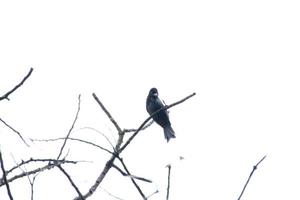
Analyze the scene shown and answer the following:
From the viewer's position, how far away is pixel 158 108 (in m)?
8.92

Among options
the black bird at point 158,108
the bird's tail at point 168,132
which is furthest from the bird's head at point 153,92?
the bird's tail at point 168,132

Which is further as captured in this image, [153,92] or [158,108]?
[153,92]

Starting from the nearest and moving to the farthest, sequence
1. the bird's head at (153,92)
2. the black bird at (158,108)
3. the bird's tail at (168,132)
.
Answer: the bird's tail at (168,132)
the black bird at (158,108)
the bird's head at (153,92)

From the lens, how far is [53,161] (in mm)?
2822

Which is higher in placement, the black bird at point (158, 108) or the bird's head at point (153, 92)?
the bird's head at point (153, 92)

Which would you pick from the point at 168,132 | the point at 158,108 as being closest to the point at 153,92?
the point at 158,108

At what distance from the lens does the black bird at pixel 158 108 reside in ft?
26.9

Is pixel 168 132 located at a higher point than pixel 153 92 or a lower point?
lower

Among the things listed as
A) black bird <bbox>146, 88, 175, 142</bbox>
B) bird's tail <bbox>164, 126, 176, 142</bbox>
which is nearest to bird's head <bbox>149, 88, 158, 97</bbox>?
black bird <bbox>146, 88, 175, 142</bbox>

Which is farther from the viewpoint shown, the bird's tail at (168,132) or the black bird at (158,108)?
the black bird at (158,108)

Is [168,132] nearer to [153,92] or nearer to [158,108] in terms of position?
[158,108]

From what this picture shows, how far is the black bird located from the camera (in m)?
8.20

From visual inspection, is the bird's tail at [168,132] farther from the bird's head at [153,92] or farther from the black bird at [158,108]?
the bird's head at [153,92]

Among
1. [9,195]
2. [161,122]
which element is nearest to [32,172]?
[9,195]
